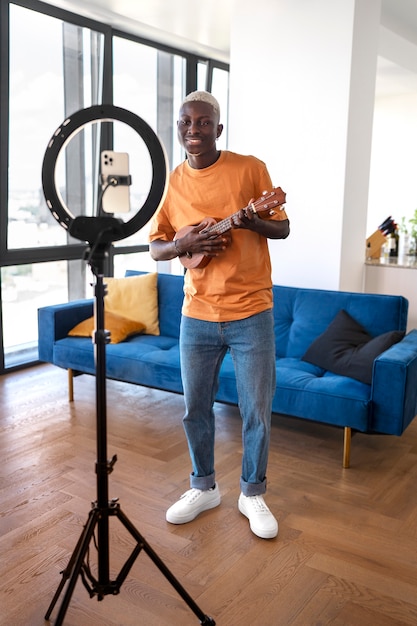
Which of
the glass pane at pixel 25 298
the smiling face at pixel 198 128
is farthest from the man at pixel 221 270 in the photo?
the glass pane at pixel 25 298

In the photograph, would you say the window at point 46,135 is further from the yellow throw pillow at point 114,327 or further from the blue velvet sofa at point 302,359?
the blue velvet sofa at point 302,359

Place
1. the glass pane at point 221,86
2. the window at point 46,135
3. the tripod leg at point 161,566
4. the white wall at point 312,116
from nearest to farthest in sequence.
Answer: the tripod leg at point 161,566, the white wall at point 312,116, the window at point 46,135, the glass pane at point 221,86

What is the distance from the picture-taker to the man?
2053mm

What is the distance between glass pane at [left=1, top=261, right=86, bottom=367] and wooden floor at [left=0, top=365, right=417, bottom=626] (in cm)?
115

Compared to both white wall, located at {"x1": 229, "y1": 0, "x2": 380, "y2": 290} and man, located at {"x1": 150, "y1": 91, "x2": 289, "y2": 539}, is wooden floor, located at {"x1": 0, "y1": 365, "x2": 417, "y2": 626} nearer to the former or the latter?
man, located at {"x1": 150, "y1": 91, "x2": 289, "y2": 539}

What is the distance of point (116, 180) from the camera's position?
1511 mm

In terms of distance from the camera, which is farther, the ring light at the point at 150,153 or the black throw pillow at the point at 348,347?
the black throw pillow at the point at 348,347

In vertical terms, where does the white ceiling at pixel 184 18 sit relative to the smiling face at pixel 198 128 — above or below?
above

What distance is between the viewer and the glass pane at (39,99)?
13.8ft

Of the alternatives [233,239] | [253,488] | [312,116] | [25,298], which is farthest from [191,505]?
[25,298]

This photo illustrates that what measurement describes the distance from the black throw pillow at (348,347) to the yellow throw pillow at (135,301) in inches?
44.0

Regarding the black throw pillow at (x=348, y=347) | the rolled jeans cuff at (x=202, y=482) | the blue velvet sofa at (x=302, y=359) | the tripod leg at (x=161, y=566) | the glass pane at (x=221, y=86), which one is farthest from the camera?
the glass pane at (x=221, y=86)

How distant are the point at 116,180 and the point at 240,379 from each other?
3.09 feet

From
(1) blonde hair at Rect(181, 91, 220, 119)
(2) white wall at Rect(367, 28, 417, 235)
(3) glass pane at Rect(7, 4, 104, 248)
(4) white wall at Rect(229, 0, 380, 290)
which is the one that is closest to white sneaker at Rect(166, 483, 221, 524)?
(1) blonde hair at Rect(181, 91, 220, 119)
